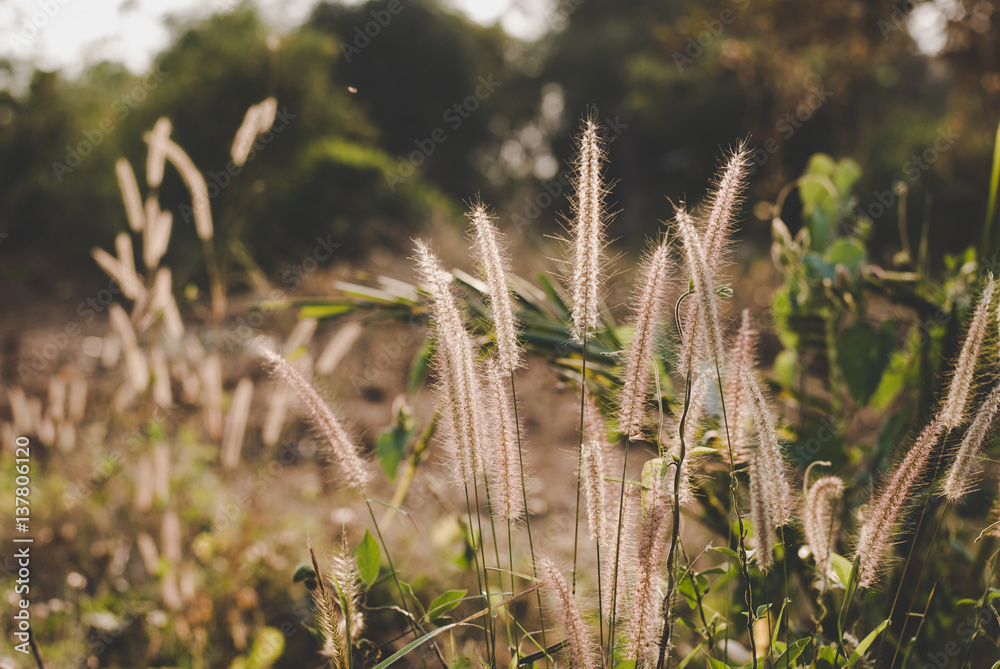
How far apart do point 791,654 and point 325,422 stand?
752 mm

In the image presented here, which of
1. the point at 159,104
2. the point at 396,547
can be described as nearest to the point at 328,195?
the point at 159,104

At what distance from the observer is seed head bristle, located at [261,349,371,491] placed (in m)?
0.86

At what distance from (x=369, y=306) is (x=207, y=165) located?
29.2 feet

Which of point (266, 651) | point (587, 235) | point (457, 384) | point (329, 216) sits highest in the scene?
point (329, 216)

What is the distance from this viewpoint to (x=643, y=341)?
2.60ft

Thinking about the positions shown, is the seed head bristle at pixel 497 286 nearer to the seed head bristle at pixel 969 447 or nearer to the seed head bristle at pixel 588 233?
the seed head bristle at pixel 588 233

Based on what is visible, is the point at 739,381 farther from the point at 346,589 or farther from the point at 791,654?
the point at 346,589

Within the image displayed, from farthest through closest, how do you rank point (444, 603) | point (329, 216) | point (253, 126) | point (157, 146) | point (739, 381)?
point (329, 216)
point (157, 146)
point (253, 126)
point (444, 603)
point (739, 381)

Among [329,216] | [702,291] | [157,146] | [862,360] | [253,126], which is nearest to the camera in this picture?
[702,291]

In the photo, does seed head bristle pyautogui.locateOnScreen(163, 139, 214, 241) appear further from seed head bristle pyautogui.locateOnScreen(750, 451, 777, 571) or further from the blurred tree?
the blurred tree

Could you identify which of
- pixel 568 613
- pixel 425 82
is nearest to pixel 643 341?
pixel 568 613

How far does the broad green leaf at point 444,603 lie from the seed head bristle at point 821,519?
51 cm

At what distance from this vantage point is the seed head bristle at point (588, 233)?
2.55ft

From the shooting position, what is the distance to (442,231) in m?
7.99
